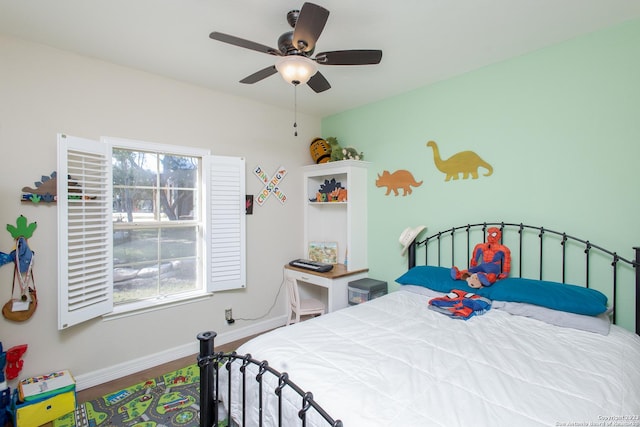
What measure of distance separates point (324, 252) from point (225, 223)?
4.07 ft

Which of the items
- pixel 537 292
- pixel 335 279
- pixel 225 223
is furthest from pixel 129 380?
→ pixel 537 292

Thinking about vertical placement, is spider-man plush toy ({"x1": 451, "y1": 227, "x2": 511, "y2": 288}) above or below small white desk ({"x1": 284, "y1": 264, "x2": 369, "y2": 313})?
above

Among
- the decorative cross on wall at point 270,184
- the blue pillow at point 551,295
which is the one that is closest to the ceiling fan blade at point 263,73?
the decorative cross on wall at point 270,184

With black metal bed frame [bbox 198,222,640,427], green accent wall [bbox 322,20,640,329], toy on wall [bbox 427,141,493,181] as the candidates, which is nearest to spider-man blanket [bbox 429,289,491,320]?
black metal bed frame [bbox 198,222,640,427]

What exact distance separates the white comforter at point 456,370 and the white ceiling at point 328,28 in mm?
1920

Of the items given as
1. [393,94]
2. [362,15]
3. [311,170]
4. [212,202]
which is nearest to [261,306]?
[212,202]

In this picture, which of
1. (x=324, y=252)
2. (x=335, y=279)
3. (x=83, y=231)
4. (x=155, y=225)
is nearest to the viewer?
(x=83, y=231)

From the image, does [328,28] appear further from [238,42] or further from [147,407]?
[147,407]

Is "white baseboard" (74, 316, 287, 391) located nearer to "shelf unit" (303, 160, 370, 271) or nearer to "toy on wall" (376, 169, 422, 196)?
"shelf unit" (303, 160, 370, 271)

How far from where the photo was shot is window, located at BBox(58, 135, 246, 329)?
7.54 feet

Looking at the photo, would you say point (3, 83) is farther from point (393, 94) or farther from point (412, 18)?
point (393, 94)

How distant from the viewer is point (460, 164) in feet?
9.07

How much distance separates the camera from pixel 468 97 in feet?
8.89

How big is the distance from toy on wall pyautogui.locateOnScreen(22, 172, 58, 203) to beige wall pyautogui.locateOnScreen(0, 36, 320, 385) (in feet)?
0.13
